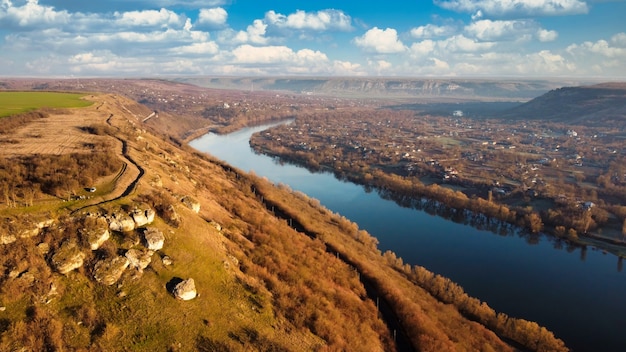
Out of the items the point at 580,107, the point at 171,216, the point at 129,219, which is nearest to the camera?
the point at 129,219

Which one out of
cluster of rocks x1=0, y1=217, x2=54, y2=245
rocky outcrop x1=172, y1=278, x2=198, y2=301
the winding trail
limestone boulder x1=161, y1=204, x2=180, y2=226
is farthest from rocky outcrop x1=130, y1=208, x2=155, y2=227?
rocky outcrop x1=172, y1=278, x2=198, y2=301

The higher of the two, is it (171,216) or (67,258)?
(171,216)

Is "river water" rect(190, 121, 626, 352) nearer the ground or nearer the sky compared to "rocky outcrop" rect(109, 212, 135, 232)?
nearer the ground

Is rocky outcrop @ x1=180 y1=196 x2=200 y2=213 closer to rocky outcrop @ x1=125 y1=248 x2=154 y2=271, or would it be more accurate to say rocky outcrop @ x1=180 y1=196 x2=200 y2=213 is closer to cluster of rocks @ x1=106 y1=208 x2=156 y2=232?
cluster of rocks @ x1=106 y1=208 x2=156 y2=232

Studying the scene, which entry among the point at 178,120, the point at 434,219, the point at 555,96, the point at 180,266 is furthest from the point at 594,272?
the point at 555,96

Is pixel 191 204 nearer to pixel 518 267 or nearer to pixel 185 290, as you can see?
pixel 185 290

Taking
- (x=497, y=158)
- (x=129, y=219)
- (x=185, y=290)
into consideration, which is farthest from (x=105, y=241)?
(x=497, y=158)

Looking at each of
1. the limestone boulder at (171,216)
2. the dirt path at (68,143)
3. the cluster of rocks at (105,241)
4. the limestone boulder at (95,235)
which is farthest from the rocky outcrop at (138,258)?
the dirt path at (68,143)

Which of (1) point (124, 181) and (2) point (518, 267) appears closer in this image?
(1) point (124, 181)
